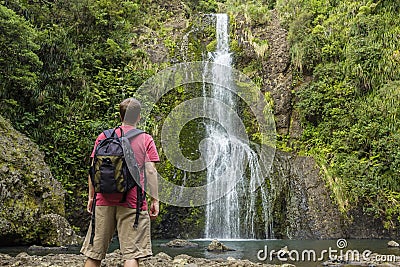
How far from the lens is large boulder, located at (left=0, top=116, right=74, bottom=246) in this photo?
8500mm

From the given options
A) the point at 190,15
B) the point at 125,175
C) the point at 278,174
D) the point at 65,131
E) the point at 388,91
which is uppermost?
the point at 190,15

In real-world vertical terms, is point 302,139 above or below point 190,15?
below

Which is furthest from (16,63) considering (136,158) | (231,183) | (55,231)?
(136,158)

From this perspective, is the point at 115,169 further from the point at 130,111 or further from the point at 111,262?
the point at 111,262

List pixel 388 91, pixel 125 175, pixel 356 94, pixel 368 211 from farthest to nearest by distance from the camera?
pixel 356 94 < pixel 388 91 < pixel 368 211 < pixel 125 175

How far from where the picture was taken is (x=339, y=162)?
517 inches

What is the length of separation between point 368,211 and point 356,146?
7.46 feet

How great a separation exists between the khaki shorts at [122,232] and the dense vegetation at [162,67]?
27.0 ft

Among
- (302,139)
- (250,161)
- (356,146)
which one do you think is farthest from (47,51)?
(356,146)

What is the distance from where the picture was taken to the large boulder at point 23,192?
27.9 ft

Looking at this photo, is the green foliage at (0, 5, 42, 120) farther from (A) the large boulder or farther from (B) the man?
(B) the man

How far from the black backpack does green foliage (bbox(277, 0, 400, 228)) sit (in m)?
10.2

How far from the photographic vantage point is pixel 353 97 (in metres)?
14.2

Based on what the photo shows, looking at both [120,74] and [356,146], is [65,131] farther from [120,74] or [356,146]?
[356,146]
